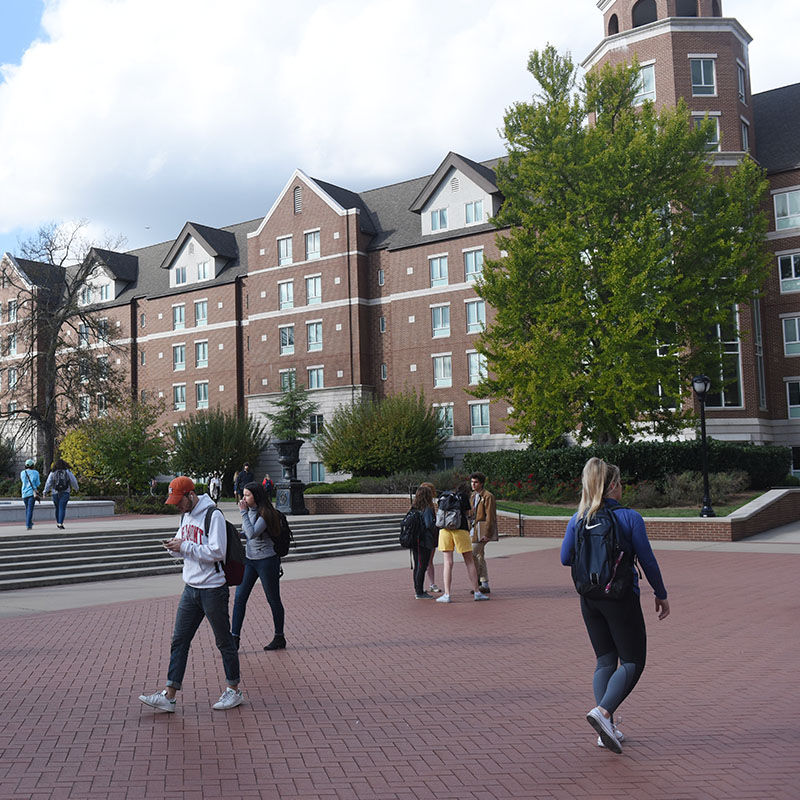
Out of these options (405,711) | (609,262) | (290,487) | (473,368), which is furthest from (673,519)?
(473,368)

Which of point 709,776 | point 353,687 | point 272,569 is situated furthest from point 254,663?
point 709,776

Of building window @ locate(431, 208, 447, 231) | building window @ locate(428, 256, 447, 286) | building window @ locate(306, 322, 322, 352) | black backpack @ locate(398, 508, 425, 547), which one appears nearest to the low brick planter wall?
black backpack @ locate(398, 508, 425, 547)

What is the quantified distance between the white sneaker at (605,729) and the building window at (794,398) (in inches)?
1517

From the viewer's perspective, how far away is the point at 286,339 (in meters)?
51.9

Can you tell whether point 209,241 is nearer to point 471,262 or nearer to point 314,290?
point 314,290

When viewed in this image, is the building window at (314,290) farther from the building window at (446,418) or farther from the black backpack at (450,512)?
the black backpack at (450,512)

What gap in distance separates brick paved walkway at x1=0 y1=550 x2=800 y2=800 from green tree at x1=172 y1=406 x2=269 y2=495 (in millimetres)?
34017

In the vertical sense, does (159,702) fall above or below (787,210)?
below

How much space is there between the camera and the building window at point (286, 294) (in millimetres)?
51688

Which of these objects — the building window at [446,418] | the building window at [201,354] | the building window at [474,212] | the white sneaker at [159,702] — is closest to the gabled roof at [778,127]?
the building window at [474,212]

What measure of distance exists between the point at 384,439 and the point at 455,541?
27746mm

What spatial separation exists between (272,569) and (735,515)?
1707cm

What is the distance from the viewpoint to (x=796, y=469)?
39.8 metres

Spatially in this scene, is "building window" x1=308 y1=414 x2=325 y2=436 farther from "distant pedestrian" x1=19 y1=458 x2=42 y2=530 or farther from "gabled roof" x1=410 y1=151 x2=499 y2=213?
"distant pedestrian" x1=19 y1=458 x2=42 y2=530
